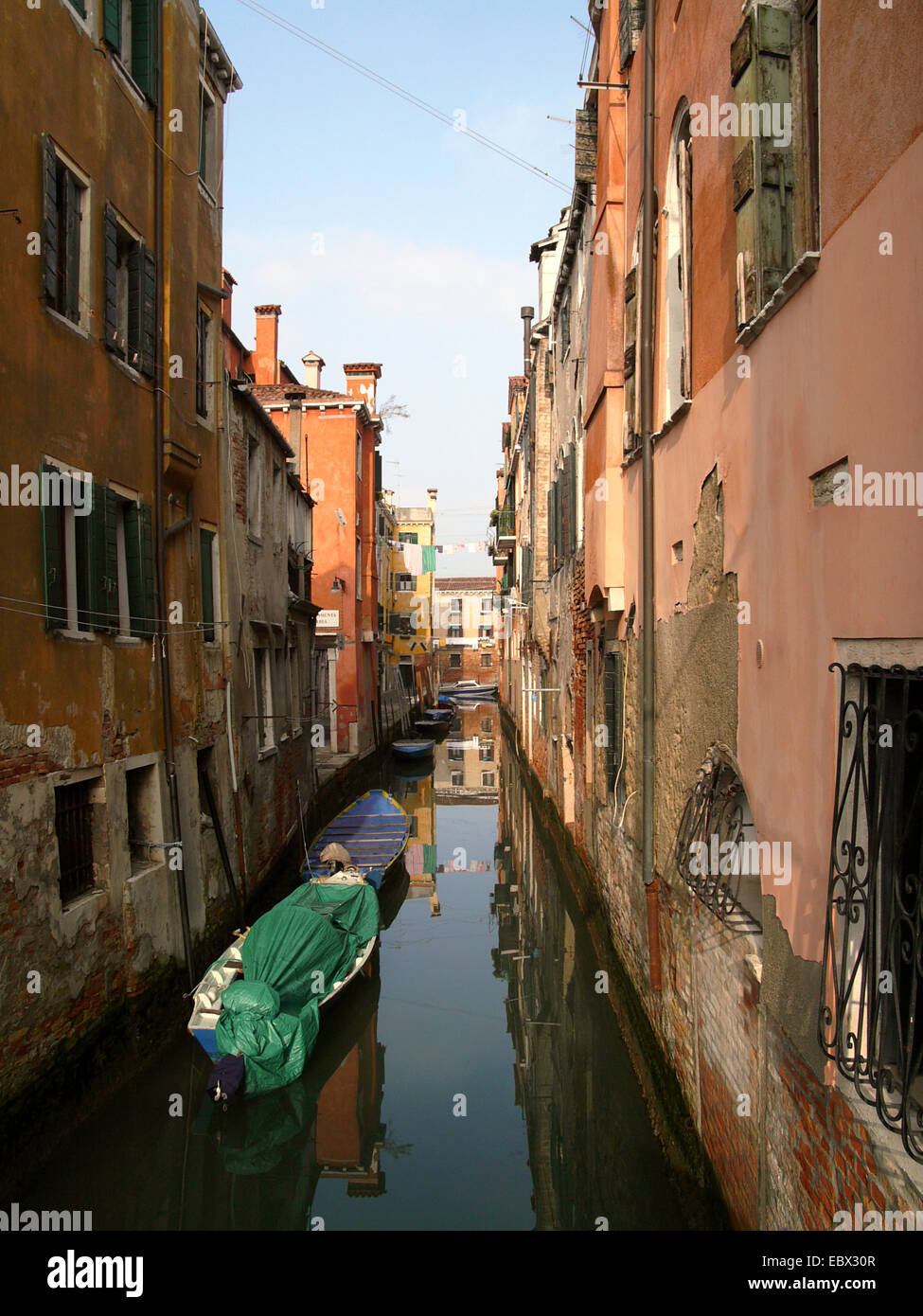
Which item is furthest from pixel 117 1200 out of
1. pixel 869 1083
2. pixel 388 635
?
pixel 388 635

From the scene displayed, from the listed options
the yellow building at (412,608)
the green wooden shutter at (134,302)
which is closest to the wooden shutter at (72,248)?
the green wooden shutter at (134,302)

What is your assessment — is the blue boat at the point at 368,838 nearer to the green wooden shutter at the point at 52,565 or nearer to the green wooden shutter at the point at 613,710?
the green wooden shutter at the point at 613,710

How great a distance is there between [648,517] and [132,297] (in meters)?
4.84

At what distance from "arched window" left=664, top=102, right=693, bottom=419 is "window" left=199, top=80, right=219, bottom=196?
5862mm

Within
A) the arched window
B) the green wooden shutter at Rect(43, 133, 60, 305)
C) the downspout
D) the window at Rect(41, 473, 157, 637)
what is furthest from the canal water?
the green wooden shutter at Rect(43, 133, 60, 305)

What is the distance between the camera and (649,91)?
6.96 m

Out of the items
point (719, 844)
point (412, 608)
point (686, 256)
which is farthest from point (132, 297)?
point (412, 608)

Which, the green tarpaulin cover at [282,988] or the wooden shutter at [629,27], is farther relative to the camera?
the wooden shutter at [629,27]

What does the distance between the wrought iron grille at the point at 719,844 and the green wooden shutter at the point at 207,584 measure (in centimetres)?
651

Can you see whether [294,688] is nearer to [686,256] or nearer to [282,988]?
[282,988]

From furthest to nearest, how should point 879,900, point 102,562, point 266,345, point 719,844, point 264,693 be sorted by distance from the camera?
point 266,345
point 264,693
point 102,562
point 719,844
point 879,900

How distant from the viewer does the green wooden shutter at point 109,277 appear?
757cm

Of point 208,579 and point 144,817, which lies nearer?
point 144,817

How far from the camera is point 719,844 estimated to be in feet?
17.7
